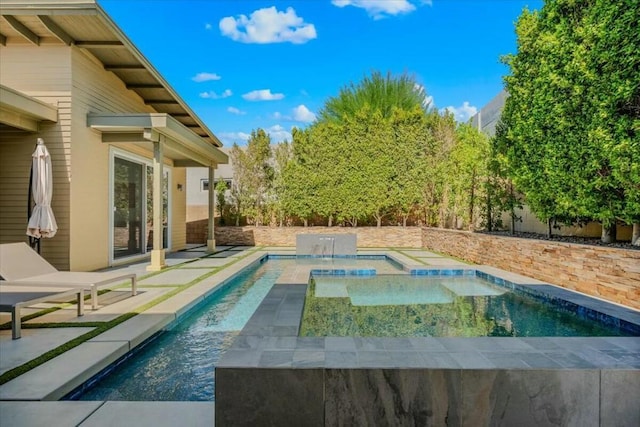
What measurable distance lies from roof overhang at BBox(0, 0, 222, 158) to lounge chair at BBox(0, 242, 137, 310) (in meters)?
4.30

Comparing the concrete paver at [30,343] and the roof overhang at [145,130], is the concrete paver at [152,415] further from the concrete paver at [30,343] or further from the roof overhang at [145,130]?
the roof overhang at [145,130]

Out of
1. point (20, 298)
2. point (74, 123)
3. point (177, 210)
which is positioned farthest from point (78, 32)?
point (177, 210)

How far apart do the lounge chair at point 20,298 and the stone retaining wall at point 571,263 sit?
23.9 feet

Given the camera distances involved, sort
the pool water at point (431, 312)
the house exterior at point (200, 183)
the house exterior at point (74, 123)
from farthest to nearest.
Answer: the house exterior at point (200, 183) → the house exterior at point (74, 123) → the pool water at point (431, 312)

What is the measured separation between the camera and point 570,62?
6789 millimetres

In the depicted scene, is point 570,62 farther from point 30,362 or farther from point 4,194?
point 4,194

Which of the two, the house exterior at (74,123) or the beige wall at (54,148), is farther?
the beige wall at (54,148)

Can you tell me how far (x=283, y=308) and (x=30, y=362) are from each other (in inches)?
95.3

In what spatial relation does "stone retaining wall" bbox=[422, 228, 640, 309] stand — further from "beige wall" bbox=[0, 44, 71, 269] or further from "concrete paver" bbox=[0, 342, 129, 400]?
"beige wall" bbox=[0, 44, 71, 269]

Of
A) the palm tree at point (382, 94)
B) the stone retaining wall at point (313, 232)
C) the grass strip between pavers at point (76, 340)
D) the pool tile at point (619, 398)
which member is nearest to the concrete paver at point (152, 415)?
the grass strip between pavers at point (76, 340)

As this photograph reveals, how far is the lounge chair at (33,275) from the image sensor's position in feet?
15.7

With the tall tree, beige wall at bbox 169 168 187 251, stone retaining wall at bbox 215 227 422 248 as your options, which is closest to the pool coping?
the tall tree

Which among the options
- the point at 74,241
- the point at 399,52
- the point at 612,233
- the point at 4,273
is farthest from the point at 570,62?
the point at 399,52

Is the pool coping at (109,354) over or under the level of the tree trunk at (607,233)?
under
